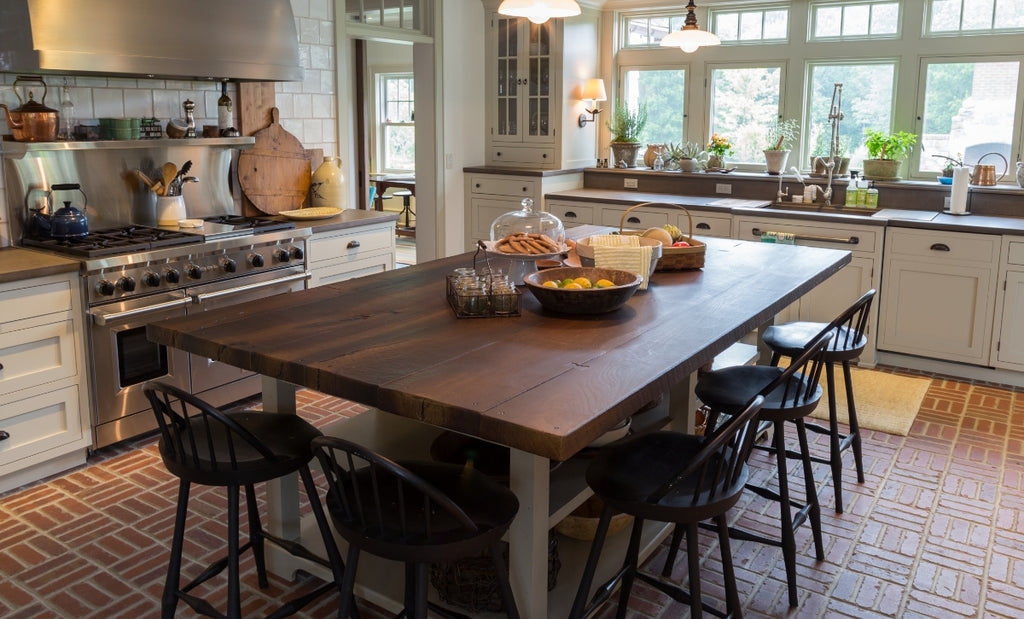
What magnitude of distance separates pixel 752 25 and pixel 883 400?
10.8 feet

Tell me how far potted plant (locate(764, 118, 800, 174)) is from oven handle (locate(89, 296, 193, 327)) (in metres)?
4.30

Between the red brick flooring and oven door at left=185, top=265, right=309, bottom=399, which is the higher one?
oven door at left=185, top=265, right=309, bottom=399

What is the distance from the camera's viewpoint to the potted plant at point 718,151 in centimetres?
668

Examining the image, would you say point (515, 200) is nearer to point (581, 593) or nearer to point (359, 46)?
point (359, 46)

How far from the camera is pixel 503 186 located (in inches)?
272

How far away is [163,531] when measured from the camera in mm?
3293

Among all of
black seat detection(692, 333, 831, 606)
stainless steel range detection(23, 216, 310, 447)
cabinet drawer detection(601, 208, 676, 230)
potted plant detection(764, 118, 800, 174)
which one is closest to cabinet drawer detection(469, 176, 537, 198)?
cabinet drawer detection(601, 208, 676, 230)

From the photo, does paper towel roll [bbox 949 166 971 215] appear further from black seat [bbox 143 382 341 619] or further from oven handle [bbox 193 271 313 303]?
black seat [bbox 143 382 341 619]

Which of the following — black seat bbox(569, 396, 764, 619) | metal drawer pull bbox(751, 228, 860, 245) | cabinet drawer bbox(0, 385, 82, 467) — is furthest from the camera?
metal drawer pull bbox(751, 228, 860, 245)

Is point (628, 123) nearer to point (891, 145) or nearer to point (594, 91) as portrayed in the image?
point (594, 91)

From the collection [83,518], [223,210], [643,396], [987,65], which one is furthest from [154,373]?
[987,65]

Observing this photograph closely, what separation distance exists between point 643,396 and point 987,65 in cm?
498

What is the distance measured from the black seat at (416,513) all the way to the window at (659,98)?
18.0 ft

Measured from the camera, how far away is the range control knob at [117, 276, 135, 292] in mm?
3850
